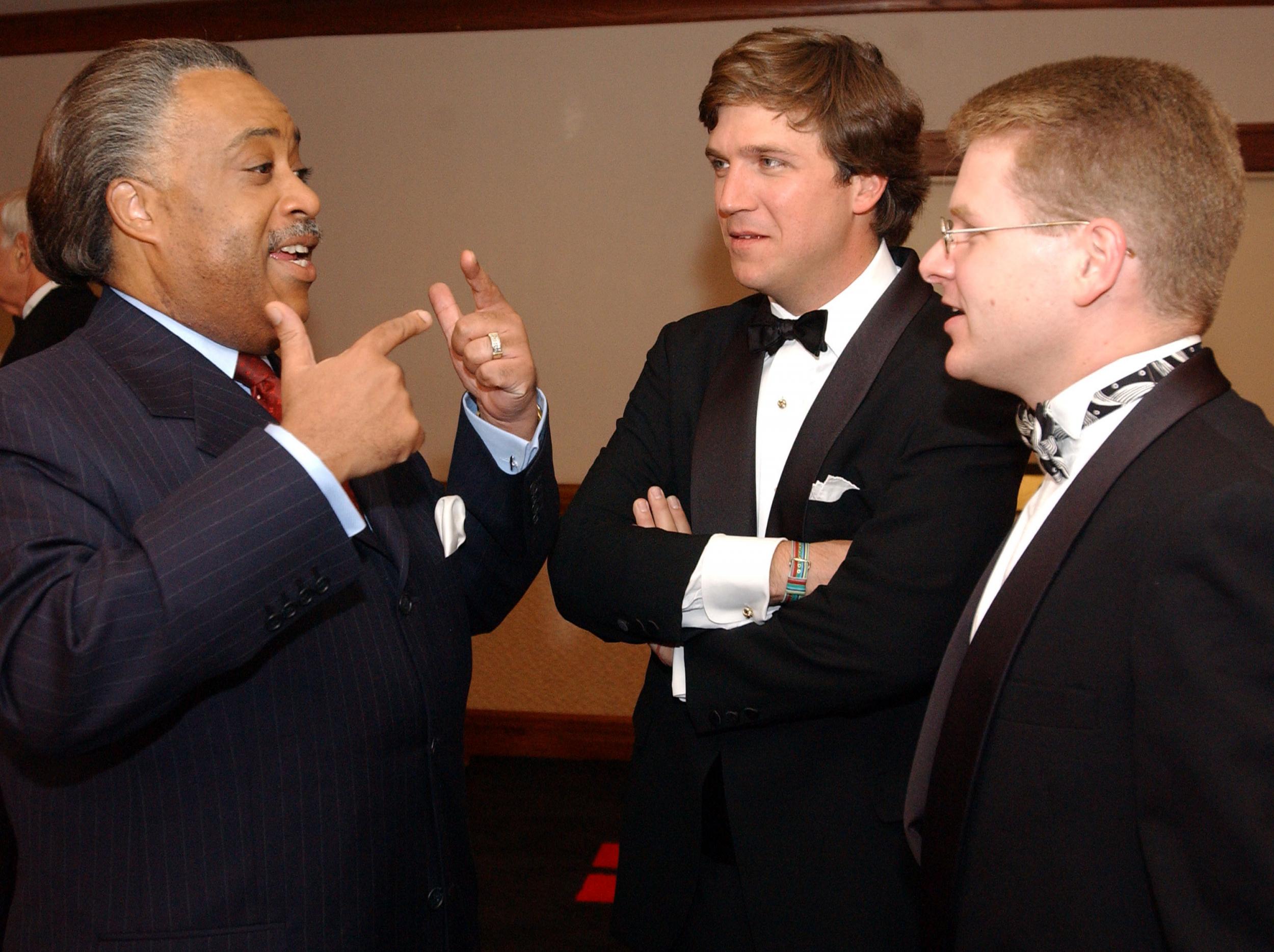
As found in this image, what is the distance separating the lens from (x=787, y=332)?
196cm

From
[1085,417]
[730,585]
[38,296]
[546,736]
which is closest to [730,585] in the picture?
[730,585]

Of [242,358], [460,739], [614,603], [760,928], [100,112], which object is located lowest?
[760,928]

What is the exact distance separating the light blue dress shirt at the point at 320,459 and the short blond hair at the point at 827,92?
686 mm

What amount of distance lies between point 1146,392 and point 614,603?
3.04 ft

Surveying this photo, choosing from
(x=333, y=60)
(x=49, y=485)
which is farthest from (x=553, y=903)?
(x=333, y=60)

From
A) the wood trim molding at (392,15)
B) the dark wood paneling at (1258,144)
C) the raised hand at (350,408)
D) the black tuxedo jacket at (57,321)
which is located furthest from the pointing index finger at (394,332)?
the dark wood paneling at (1258,144)

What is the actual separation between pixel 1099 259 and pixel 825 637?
71 cm

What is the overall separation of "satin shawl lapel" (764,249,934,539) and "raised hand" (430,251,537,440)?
1.31ft

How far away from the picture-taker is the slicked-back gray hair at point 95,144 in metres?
1.55

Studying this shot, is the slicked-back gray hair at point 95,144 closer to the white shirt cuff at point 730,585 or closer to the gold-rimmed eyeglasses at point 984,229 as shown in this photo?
the white shirt cuff at point 730,585

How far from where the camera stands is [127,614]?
121 centimetres

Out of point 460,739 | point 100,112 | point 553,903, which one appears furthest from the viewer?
point 553,903

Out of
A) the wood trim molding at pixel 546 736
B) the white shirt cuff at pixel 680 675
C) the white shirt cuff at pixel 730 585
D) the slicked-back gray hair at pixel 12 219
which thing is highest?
the slicked-back gray hair at pixel 12 219

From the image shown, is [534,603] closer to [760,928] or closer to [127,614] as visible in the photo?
[760,928]
